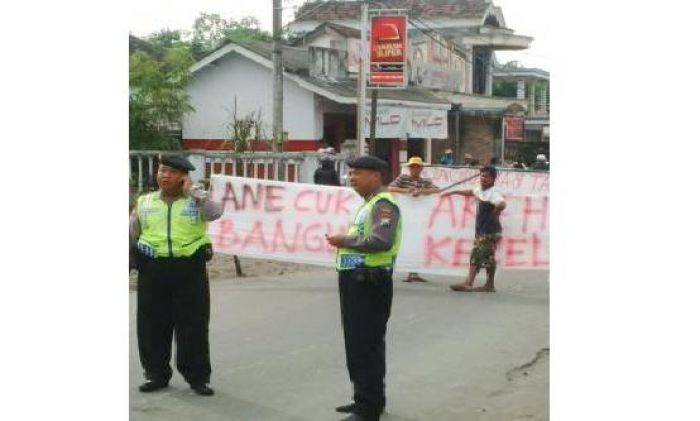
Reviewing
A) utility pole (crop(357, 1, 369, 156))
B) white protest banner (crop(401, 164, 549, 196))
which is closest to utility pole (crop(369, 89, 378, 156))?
utility pole (crop(357, 1, 369, 156))

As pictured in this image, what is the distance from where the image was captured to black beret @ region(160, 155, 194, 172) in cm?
540

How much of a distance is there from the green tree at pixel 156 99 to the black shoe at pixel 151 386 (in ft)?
3.78

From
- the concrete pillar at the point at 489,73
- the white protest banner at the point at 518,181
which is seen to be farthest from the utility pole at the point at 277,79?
the white protest banner at the point at 518,181

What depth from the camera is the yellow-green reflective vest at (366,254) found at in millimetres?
5020

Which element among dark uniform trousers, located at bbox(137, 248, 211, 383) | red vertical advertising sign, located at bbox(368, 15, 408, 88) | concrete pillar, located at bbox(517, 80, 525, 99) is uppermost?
red vertical advertising sign, located at bbox(368, 15, 408, 88)

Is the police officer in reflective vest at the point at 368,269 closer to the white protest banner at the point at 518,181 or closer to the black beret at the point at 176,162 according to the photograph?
the black beret at the point at 176,162

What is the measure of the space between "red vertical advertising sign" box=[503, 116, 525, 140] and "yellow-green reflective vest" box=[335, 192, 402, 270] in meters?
1.04

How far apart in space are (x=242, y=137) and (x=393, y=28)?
7.16m

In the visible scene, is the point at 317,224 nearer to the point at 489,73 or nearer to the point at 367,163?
the point at 489,73

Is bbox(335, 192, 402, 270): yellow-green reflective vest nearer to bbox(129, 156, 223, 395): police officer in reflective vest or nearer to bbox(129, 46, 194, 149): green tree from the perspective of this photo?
bbox(129, 156, 223, 395): police officer in reflective vest

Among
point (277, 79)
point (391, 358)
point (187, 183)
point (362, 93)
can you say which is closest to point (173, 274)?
point (187, 183)

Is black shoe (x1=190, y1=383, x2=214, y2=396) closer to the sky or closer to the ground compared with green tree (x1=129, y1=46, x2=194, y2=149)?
closer to the ground
